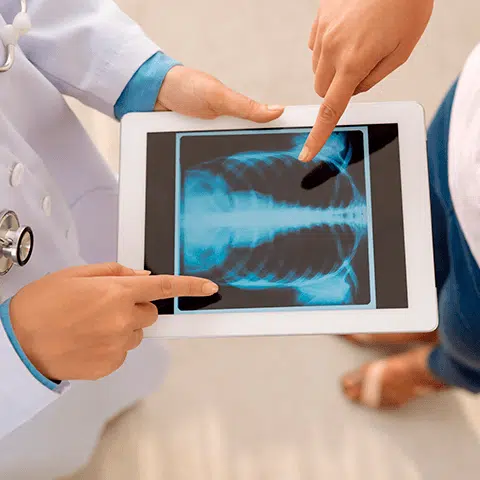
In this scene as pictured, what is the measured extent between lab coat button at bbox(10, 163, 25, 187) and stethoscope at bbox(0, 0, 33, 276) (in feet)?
0.09

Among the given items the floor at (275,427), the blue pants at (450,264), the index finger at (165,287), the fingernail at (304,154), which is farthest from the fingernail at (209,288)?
the floor at (275,427)

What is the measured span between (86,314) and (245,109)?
24 centimetres

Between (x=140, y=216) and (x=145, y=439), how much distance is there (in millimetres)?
630

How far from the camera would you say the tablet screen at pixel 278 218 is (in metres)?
0.52

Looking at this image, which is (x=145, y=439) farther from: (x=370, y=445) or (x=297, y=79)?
(x=297, y=79)

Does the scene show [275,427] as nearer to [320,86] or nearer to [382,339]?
[382,339]

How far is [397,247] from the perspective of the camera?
52 centimetres

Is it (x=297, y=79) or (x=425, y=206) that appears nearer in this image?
(x=425, y=206)

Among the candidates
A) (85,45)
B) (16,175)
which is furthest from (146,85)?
(16,175)

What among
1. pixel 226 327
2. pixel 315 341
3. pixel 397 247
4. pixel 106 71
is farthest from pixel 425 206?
pixel 315 341

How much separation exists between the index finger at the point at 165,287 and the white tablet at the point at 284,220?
18 mm

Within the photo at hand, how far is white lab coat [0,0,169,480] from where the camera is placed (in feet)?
1.64

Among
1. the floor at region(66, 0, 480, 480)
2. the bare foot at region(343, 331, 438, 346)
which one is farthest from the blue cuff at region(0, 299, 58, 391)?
the bare foot at region(343, 331, 438, 346)

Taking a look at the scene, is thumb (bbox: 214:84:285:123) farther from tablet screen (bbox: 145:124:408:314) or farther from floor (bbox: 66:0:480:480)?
floor (bbox: 66:0:480:480)
